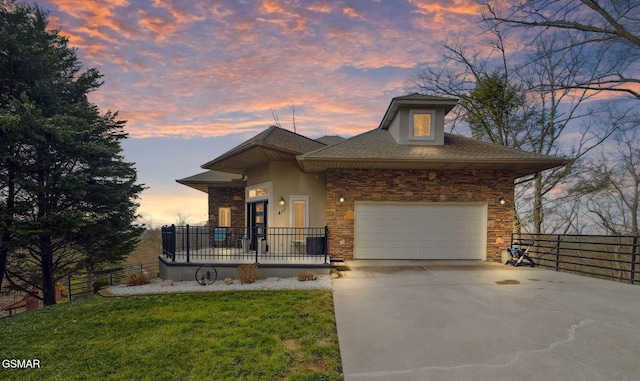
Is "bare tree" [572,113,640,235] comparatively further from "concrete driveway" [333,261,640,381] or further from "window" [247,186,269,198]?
"window" [247,186,269,198]

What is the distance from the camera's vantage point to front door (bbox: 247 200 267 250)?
1153 centimetres

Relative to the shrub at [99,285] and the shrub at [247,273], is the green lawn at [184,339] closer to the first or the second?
the shrub at [247,273]

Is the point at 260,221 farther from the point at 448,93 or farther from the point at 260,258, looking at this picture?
the point at 448,93

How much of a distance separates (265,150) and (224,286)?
188 inches

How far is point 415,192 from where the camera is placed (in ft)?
33.6

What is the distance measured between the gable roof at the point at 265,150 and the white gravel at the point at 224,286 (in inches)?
176

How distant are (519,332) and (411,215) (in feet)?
20.3

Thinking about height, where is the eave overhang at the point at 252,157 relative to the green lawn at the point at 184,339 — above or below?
above

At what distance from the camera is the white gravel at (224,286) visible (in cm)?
734

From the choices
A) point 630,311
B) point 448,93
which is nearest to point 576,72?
point 448,93

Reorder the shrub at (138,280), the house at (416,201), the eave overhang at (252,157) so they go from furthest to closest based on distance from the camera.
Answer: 1. the house at (416,201)
2. the eave overhang at (252,157)
3. the shrub at (138,280)

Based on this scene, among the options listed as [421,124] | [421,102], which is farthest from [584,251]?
[421,102]

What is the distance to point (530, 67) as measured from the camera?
53.6 feet

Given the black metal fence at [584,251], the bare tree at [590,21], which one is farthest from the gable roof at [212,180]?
the bare tree at [590,21]
